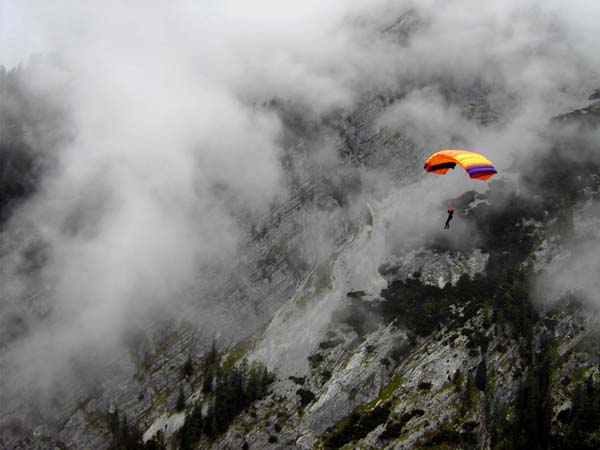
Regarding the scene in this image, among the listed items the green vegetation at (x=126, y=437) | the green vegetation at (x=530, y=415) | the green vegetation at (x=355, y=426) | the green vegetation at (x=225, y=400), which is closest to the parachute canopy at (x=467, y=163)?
the green vegetation at (x=530, y=415)

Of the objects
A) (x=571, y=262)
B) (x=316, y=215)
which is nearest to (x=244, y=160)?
(x=316, y=215)

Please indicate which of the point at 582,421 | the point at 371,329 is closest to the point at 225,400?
the point at 371,329

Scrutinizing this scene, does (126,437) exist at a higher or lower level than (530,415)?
higher

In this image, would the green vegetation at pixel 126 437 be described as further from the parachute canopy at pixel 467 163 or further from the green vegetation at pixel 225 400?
the parachute canopy at pixel 467 163

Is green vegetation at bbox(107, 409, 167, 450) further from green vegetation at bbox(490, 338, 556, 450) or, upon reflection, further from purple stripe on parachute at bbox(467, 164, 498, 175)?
purple stripe on parachute at bbox(467, 164, 498, 175)

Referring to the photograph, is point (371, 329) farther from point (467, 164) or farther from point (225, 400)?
point (467, 164)

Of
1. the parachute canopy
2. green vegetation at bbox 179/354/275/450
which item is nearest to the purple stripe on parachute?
the parachute canopy

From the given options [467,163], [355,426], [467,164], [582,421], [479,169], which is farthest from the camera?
[355,426]

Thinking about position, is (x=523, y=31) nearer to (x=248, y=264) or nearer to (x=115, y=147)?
(x=248, y=264)
